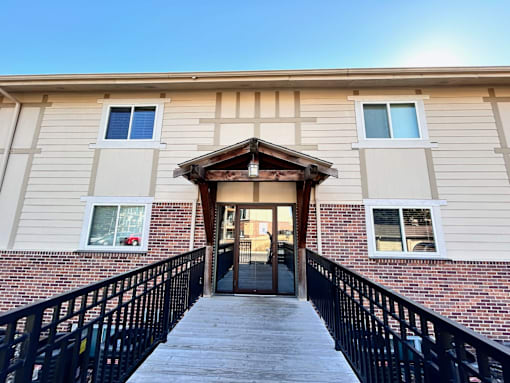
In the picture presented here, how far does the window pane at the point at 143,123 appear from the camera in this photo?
5750 millimetres

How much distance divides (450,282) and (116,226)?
7.44 metres

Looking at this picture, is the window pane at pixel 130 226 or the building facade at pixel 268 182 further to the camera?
the window pane at pixel 130 226

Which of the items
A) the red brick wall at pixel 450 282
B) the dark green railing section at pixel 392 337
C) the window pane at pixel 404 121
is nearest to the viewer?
the dark green railing section at pixel 392 337

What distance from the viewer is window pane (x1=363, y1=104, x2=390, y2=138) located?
5.50 m

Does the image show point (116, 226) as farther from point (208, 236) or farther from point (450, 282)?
point (450, 282)

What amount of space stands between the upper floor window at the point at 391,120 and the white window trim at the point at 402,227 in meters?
1.62

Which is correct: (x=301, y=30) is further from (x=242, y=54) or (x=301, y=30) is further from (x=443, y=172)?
(x=443, y=172)

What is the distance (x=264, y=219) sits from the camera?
5.41 m

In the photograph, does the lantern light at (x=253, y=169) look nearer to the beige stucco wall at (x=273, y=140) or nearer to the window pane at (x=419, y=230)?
the beige stucco wall at (x=273, y=140)

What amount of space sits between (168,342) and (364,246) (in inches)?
164

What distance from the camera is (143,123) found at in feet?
19.1

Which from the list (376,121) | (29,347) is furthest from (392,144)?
(29,347)

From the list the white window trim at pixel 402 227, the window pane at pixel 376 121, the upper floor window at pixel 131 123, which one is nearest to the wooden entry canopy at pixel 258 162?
the white window trim at pixel 402 227

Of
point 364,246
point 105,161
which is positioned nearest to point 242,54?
point 105,161
